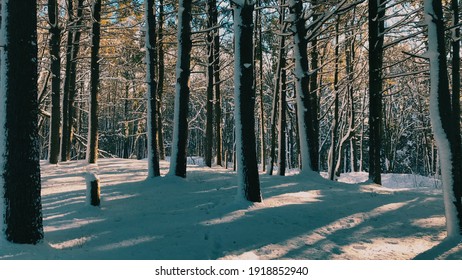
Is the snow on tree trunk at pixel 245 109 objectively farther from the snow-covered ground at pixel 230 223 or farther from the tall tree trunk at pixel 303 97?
the tall tree trunk at pixel 303 97

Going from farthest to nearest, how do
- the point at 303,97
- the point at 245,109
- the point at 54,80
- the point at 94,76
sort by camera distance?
the point at 54,80 < the point at 94,76 < the point at 303,97 < the point at 245,109

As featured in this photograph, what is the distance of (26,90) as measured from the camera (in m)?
5.30

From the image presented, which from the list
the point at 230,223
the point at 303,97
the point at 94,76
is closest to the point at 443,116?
the point at 230,223

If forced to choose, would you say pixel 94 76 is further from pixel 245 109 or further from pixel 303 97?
pixel 245 109

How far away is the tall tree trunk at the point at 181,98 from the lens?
36.1 feet

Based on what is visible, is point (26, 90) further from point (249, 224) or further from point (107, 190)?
point (107, 190)

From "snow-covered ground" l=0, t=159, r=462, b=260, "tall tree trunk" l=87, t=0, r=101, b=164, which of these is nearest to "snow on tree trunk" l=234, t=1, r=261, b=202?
"snow-covered ground" l=0, t=159, r=462, b=260

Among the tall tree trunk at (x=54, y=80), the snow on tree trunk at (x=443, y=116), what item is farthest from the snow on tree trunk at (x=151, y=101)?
the snow on tree trunk at (x=443, y=116)

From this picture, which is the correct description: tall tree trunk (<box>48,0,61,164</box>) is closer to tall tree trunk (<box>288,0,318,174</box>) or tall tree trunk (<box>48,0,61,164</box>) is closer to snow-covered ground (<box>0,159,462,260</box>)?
snow-covered ground (<box>0,159,462,260</box>)

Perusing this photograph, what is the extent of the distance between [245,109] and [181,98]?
3.73 meters

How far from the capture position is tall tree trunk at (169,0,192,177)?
36.1 ft

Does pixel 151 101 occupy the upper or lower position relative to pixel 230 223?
upper

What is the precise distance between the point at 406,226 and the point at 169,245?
4.95 meters

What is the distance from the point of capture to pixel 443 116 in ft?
21.0
